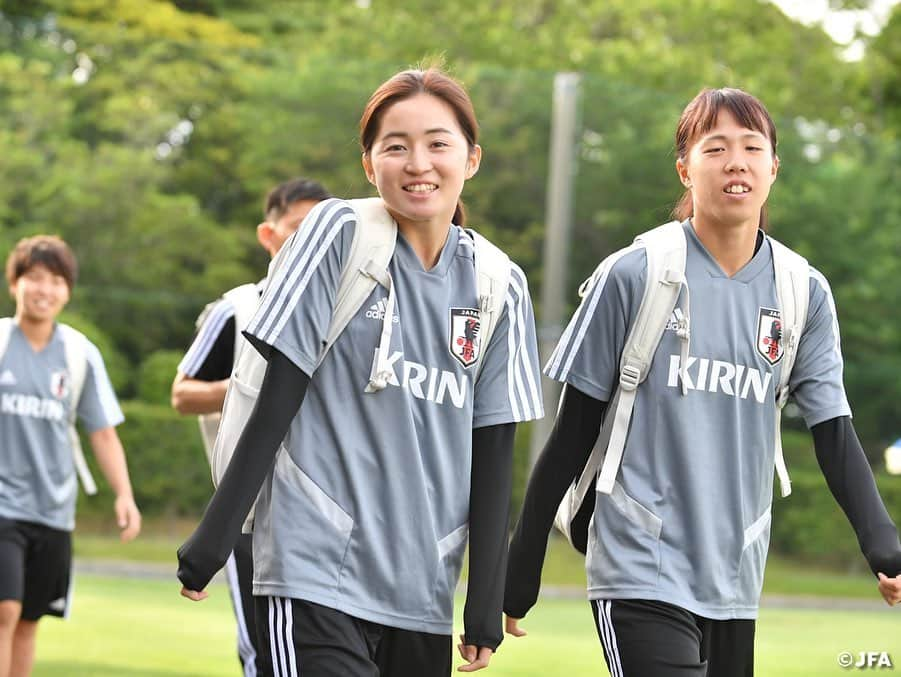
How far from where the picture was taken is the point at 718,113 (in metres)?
4.95

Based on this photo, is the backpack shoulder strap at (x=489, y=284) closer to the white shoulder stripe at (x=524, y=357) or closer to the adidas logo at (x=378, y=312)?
the white shoulder stripe at (x=524, y=357)

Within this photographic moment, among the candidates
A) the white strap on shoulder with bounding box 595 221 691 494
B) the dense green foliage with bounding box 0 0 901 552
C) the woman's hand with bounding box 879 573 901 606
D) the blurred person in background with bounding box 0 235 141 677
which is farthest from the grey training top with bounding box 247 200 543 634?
the dense green foliage with bounding box 0 0 901 552

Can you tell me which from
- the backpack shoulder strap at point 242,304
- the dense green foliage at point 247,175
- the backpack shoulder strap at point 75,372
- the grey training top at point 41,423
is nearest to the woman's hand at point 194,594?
the backpack shoulder strap at point 242,304

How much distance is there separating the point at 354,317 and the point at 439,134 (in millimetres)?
530

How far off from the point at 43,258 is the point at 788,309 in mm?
4650

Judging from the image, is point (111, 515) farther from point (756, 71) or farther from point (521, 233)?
point (756, 71)

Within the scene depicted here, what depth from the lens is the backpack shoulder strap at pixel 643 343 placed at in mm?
4828

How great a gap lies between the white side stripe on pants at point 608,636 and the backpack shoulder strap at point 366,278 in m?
0.94

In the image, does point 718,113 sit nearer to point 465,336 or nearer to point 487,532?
point 465,336

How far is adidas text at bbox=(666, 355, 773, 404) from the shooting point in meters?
4.84

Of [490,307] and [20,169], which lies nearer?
[490,307]

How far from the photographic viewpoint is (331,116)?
23922 millimetres

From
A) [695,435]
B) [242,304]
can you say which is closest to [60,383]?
[242,304]

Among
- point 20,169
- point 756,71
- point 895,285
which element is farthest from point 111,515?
point 756,71
